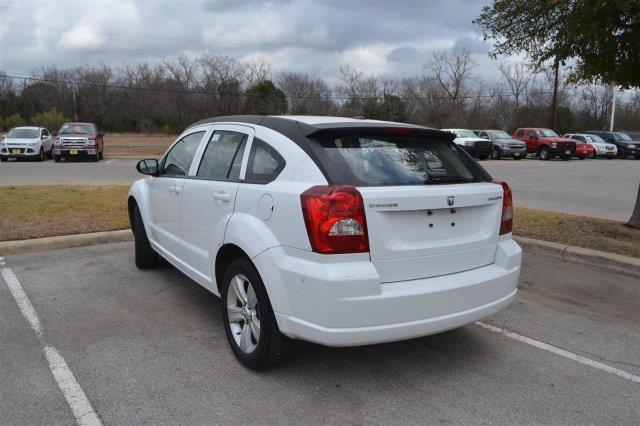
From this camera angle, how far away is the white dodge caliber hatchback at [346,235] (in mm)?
3037

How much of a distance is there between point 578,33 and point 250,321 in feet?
17.7

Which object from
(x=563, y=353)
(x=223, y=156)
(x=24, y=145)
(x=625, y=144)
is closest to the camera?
(x=563, y=353)

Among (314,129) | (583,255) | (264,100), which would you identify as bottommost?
(583,255)

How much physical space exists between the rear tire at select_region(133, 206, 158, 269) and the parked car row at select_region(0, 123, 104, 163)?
63.5 feet

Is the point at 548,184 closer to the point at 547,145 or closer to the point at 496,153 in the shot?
the point at 496,153

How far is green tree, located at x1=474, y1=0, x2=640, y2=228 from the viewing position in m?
6.23

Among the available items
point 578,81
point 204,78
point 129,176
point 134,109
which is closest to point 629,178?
point 578,81

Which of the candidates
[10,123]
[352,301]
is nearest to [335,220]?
[352,301]

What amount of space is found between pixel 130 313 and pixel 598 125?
6487cm

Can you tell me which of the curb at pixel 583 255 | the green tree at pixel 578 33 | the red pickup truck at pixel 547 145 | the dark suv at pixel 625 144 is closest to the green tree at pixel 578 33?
the green tree at pixel 578 33

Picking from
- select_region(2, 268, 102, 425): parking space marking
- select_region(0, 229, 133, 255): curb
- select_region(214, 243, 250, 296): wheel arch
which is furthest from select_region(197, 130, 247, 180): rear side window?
select_region(0, 229, 133, 255): curb

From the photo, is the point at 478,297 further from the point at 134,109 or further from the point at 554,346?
the point at 134,109

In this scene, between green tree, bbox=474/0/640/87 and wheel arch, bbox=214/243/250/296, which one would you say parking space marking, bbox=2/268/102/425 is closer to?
wheel arch, bbox=214/243/250/296

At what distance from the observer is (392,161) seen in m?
3.48
